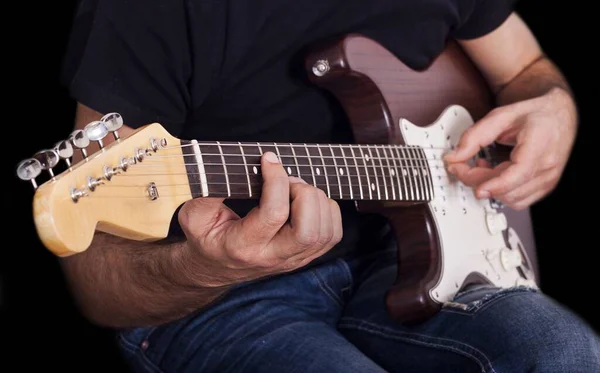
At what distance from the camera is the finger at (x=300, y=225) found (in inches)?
29.0

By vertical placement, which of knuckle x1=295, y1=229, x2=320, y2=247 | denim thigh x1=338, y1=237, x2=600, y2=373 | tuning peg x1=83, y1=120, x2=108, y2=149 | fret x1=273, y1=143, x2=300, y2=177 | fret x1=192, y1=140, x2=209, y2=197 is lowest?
denim thigh x1=338, y1=237, x2=600, y2=373

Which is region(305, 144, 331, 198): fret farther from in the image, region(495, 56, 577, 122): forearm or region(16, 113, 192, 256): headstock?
region(495, 56, 577, 122): forearm

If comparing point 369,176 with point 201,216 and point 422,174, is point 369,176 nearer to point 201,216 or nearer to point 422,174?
point 422,174

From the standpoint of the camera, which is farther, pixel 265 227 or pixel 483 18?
pixel 483 18

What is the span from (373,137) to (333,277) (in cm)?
21

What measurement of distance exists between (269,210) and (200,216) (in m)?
0.07

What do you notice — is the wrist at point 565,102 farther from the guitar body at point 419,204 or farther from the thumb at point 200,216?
the thumb at point 200,216

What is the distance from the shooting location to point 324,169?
0.84 m

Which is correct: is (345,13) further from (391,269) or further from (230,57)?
(391,269)

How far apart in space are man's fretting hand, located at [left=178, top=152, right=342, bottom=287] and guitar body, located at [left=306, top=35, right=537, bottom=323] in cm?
23

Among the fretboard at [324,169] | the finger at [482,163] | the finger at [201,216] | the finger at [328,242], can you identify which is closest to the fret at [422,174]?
the fretboard at [324,169]

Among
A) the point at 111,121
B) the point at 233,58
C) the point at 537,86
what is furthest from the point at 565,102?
the point at 111,121

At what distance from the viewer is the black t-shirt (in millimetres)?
867

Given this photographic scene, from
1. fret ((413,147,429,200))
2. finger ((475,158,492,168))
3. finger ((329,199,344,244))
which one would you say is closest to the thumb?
finger ((329,199,344,244))
